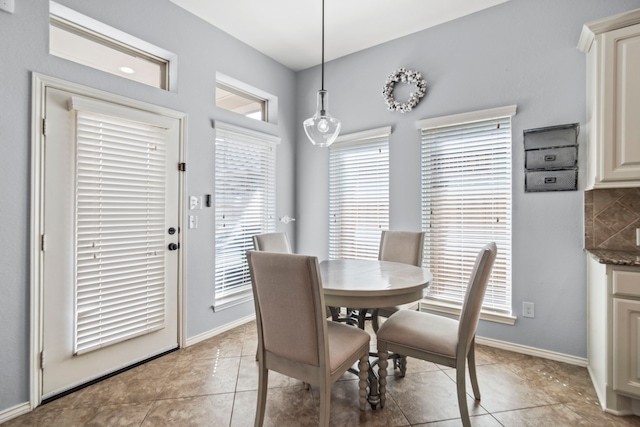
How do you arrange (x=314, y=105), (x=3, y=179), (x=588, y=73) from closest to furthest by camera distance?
(x=3, y=179) → (x=588, y=73) → (x=314, y=105)

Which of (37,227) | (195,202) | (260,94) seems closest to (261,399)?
(37,227)

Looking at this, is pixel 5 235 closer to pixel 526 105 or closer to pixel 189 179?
pixel 189 179

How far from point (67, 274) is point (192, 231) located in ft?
3.23

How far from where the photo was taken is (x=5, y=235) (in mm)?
1899

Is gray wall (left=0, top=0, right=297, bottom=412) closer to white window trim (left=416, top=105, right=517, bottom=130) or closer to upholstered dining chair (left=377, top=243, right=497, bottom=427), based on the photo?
white window trim (left=416, top=105, right=517, bottom=130)

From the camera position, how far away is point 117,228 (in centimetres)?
240

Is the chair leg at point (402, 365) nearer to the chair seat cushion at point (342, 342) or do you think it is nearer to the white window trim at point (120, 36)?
the chair seat cushion at point (342, 342)

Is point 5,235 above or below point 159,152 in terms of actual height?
below

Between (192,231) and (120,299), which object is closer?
(120,299)

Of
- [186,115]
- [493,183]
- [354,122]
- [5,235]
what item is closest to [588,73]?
[493,183]

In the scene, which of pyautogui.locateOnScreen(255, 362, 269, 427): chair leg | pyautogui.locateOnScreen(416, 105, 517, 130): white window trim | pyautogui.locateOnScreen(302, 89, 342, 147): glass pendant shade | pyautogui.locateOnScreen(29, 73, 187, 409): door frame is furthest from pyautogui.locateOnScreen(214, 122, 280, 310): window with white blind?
pyautogui.locateOnScreen(416, 105, 517, 130): white window trim

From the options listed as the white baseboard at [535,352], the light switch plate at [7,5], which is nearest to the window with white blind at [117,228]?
the light switch plate at [7,5]

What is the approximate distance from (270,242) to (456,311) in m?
1.85

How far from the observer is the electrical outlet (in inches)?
105
